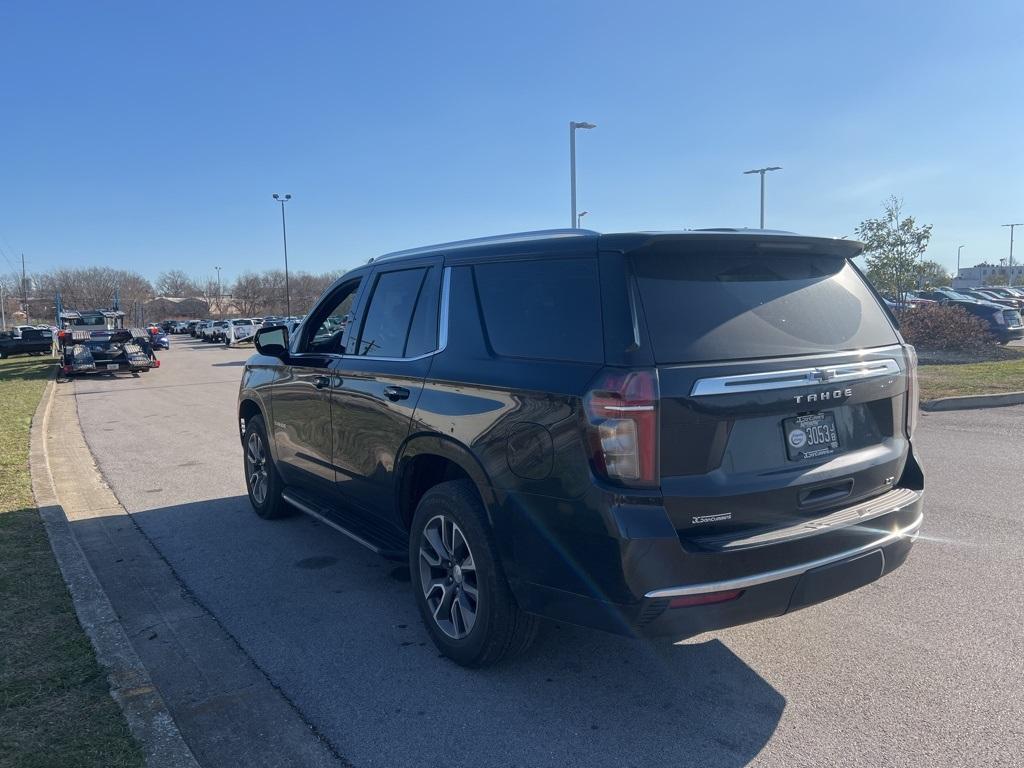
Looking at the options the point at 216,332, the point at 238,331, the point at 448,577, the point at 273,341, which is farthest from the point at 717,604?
the point at 216,332

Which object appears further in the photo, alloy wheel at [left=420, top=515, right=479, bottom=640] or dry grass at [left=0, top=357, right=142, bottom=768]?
alloy wheel at [left=420, top=515, right=479, bottom=640]

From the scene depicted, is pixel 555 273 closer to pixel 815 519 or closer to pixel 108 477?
pixel 815 519

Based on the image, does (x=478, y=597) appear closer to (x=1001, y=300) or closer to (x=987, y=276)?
(x=1001, y=300)

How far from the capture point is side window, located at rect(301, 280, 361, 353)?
16.7 feet

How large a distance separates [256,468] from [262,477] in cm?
17

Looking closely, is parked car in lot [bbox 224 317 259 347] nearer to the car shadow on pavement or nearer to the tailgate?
the car shadow on pavement

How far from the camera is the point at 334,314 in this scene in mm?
5934

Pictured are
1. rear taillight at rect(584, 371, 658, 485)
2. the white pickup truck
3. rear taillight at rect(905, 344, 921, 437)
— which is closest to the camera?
rear taillight at rect(584, 371, 658, 485)

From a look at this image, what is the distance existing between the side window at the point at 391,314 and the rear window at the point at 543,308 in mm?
646

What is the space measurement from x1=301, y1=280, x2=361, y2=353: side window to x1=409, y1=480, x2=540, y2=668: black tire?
168 cm

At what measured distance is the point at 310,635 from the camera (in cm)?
413

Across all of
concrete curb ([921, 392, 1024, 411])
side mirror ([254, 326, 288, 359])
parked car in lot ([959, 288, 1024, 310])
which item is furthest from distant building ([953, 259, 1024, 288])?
side mirror ([254, 326, 288, 359])

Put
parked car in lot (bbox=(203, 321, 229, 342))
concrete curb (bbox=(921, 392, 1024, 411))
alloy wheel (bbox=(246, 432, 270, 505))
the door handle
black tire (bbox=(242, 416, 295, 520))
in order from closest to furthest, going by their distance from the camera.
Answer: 1. the door handle
2. black tire (bbox=(242, 416, 295, 520))
3. alloy wheel (bbox=(246, 432, 270, 505))
4. concrete curb (bbox=(921, 392, 1024, 411))
5. parked car in lot (bbox=(203, 321, 229, 342))

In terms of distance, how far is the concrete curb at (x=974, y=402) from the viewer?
1090cm
